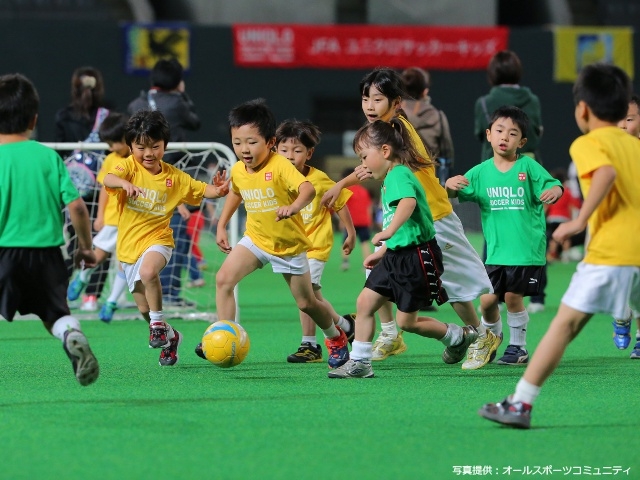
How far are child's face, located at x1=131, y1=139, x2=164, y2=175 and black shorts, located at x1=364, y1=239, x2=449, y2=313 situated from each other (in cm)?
169

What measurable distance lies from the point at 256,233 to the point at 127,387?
1.30 metres

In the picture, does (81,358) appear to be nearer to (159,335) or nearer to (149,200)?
(159,335)

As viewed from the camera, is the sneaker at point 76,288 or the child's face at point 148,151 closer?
the child's face at point 148,151

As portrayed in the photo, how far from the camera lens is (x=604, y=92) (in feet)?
16.5

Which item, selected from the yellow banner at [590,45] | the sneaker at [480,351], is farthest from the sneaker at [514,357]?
the yellow banner at [590,45]

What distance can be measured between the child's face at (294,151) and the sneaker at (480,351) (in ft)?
5.14

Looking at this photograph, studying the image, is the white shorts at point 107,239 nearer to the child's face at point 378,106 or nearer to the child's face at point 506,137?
the child's face at point 378,106

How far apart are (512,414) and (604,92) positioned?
139 centimetres

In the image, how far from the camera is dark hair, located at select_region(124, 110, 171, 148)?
7258 millimetres

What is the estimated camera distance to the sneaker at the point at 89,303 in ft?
34.8

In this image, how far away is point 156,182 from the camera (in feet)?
24.4

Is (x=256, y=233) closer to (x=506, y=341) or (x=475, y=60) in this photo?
(x=506, y=341)

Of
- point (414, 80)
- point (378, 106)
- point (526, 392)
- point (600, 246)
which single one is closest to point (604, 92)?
point (600, 246)

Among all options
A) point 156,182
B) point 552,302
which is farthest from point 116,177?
point 552,302
